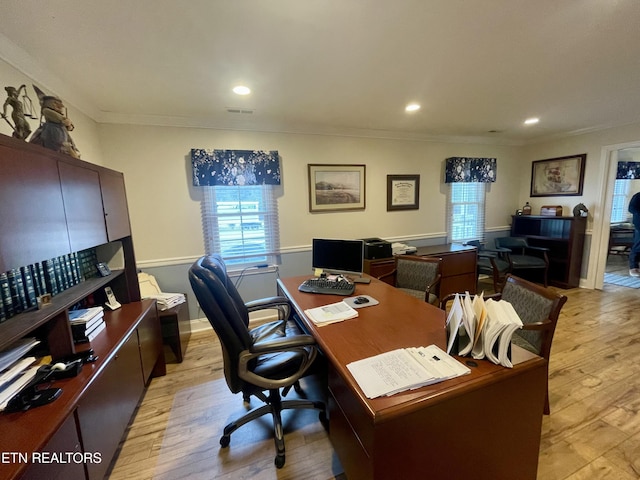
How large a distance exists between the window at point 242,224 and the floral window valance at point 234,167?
13 cm

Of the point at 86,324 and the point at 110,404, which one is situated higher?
the point at 86,324

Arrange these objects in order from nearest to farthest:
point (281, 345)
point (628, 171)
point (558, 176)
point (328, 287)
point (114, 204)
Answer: point (281, 345) < point (114, 204) < point (328, 287) < point (558, 176) < point (628, 171)

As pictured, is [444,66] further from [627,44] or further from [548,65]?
[627,44]

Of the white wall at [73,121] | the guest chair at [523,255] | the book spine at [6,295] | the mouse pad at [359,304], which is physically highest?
the white wall at [73,121]

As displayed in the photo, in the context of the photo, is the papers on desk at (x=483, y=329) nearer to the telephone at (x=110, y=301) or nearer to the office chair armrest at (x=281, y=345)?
the office chair armrest at (x=281, y=345)

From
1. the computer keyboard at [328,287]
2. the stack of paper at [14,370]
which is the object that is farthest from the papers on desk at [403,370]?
the stack of paper at [14,370]

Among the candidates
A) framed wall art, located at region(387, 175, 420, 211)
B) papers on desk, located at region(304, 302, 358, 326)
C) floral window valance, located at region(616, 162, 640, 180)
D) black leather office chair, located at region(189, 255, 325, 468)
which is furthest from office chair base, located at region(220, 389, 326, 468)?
floral window valance, located at region(616, 162, 640, 180)

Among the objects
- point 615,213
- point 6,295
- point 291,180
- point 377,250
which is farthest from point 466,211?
point 6,295

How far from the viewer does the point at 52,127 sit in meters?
1.46

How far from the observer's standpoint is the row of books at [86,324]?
1572mm

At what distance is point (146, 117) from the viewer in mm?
2709

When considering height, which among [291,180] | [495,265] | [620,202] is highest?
[291,180]

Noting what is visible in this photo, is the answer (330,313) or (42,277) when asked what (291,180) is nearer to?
(330,313)

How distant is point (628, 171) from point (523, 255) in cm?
405
